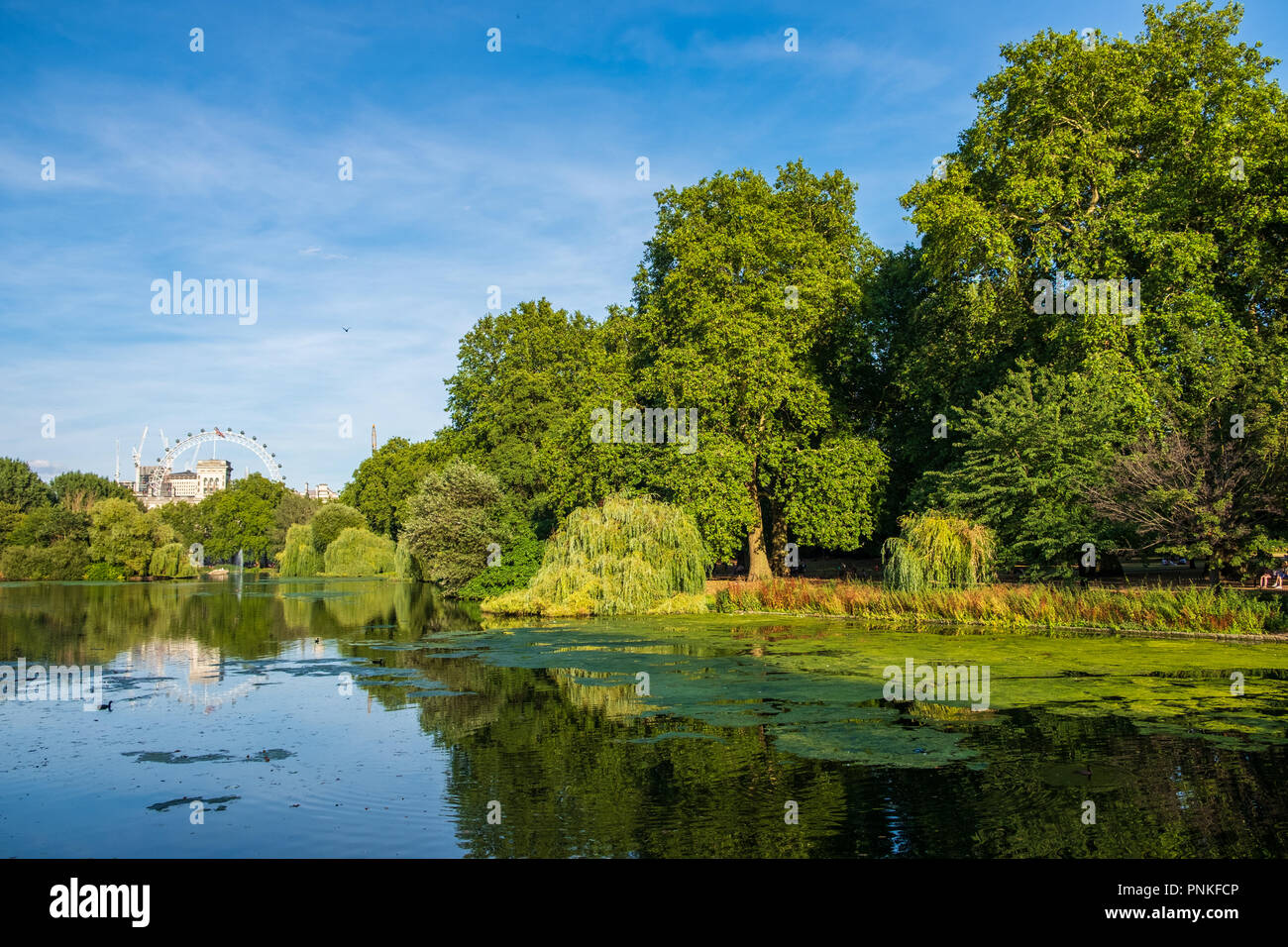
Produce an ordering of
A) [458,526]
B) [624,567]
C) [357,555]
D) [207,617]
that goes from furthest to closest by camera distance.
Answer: [357,555] < [458,526] < [207,617] < [624,567]

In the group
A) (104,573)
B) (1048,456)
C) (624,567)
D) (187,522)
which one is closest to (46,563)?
(104,573)

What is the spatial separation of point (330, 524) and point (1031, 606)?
234ft

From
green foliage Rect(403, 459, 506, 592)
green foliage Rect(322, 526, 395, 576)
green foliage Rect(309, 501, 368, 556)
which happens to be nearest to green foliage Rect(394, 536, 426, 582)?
green foliage Rect(322, 526, 395, 576)

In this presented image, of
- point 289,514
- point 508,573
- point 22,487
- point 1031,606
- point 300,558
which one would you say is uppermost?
point 22,487

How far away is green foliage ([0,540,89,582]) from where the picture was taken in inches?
2933

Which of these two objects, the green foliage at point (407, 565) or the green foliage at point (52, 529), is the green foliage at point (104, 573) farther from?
the green foliage at point (407, 565)

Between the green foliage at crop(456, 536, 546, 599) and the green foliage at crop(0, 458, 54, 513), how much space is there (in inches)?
2914

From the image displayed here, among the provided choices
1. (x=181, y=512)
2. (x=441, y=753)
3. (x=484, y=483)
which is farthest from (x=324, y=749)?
(x=181, y=512)

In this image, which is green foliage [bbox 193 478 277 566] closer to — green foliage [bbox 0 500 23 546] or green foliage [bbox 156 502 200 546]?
green foliage [bbox 156 502 200 546]

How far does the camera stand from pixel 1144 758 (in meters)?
11.3

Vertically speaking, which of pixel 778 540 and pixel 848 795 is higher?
pixel 778 540

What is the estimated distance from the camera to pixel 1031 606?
1051 inches

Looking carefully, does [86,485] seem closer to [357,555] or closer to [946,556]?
[357,555]
